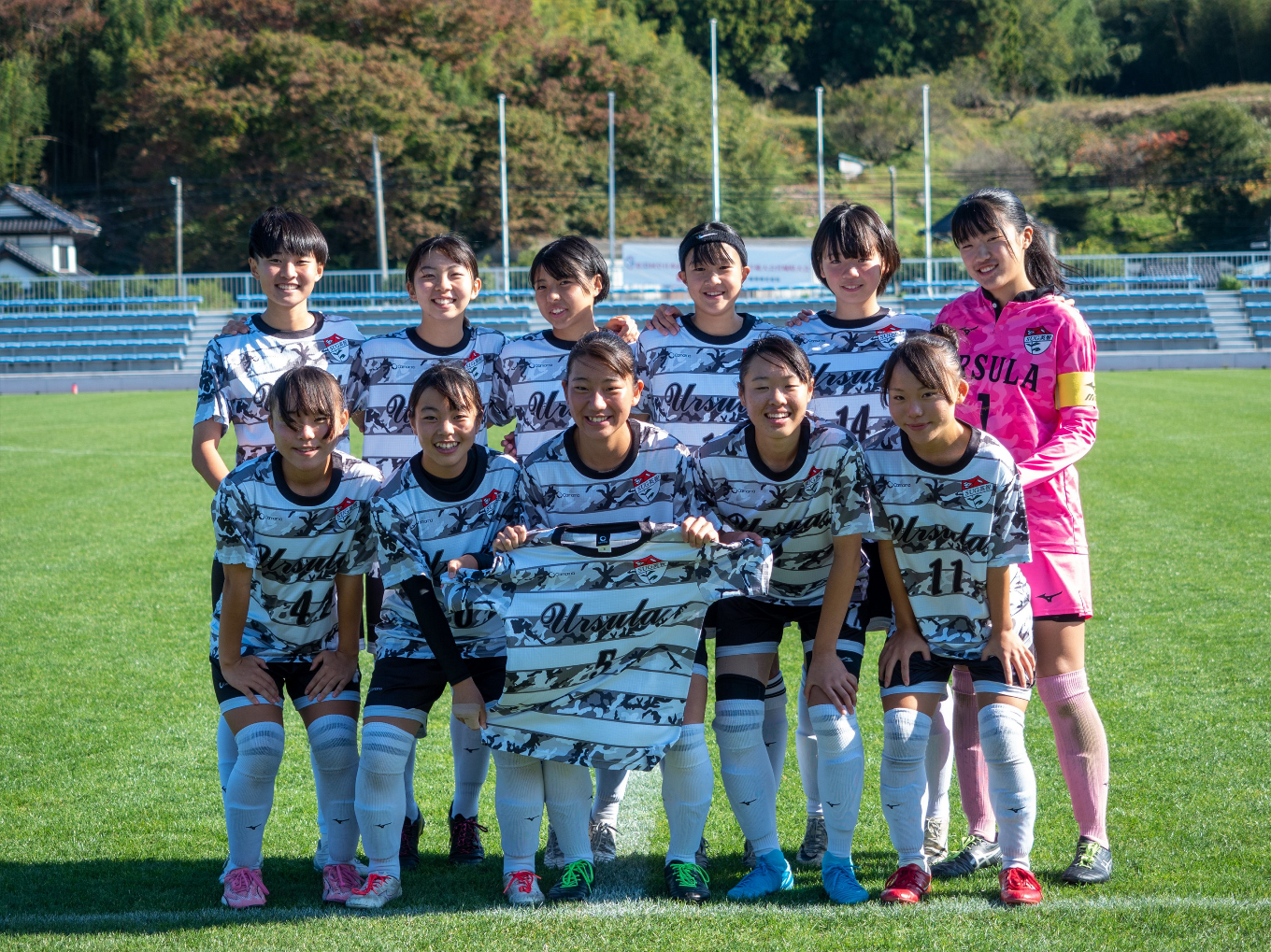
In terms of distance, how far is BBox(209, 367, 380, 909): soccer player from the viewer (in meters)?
3.18

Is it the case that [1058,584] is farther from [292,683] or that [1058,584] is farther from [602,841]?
[292,683]

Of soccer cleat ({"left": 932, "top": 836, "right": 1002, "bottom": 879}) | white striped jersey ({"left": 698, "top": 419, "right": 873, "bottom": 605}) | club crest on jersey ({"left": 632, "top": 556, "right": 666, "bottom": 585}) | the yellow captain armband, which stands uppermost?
the yellow captain armband

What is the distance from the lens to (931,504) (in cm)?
309

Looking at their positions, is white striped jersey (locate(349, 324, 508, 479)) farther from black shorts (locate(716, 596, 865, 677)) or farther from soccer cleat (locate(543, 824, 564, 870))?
soccer cleat (locate(543, 824, 564, 870))

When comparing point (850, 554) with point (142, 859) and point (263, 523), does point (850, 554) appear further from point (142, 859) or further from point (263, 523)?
point (142, 859)

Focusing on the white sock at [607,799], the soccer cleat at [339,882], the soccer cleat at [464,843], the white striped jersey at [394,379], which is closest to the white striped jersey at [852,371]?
the white striped jersey at [394,379]

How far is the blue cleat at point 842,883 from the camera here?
9.98ft

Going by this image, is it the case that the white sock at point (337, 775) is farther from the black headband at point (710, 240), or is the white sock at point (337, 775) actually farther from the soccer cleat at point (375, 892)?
the black headband at point (710, 240)

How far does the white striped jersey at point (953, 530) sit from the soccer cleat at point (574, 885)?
45.4 inches

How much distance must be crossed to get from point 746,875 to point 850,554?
95 centimetres

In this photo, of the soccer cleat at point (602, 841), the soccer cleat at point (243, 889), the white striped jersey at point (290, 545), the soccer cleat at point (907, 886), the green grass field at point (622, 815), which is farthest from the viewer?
the soccer cleat at point (602, 841)

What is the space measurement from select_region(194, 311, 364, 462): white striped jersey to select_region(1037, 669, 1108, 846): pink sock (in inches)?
95.0

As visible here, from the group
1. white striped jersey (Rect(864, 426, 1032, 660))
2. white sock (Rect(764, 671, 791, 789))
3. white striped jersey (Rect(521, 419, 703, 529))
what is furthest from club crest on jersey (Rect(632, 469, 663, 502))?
white sock (Rect(764, 671, 791, 789))

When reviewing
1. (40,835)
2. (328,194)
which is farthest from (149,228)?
(40,835)
